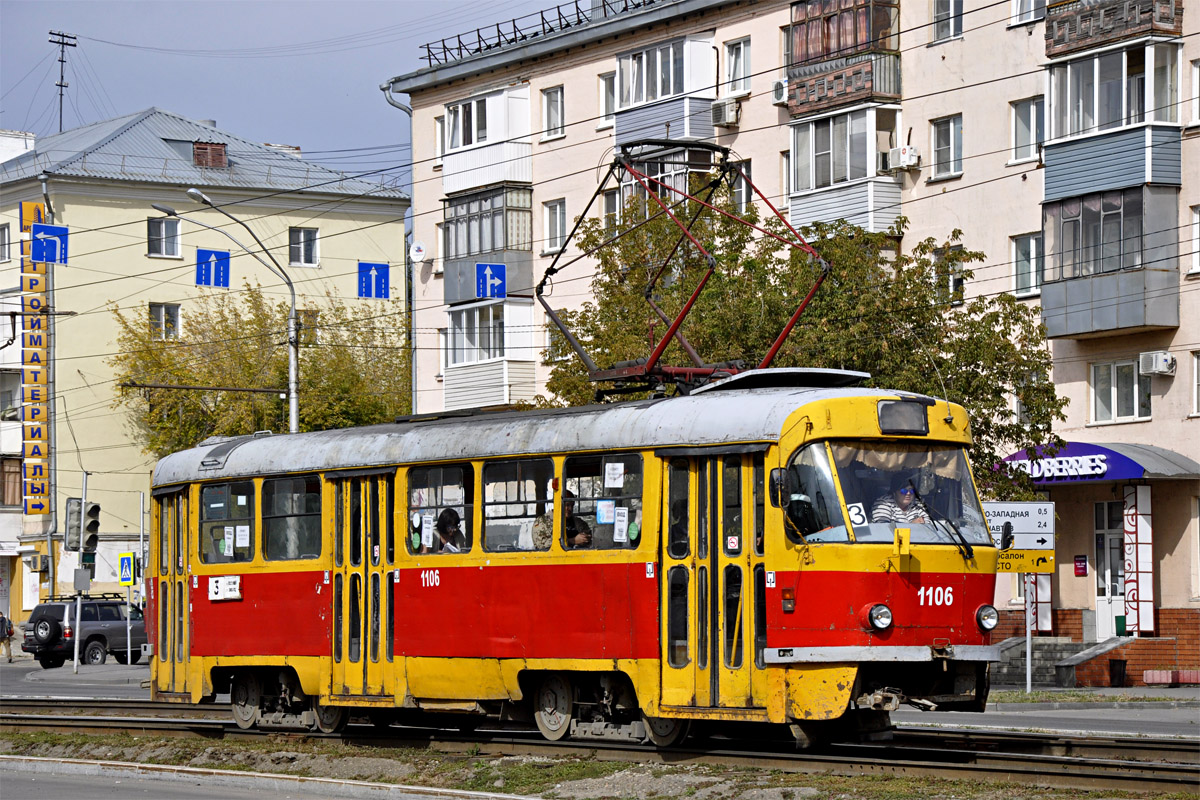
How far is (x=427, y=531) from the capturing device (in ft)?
55.6

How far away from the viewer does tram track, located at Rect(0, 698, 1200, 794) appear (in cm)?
1294

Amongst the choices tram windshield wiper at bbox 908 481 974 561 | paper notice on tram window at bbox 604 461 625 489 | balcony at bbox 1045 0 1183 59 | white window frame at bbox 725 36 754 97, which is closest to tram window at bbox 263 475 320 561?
paper notice on tram window at bbox 604 461 625 489

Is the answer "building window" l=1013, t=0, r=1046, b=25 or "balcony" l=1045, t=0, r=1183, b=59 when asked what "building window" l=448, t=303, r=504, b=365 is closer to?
"building window" l=1013, t=0, r=1046, b=25

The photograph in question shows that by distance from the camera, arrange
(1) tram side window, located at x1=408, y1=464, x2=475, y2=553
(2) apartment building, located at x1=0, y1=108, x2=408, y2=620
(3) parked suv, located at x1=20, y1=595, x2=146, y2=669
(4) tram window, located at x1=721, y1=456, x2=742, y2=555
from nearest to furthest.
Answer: (4) tram window, located at x1=721, y1=456, x2=742, y2=555, (1) tram side window, located at x1=408, y1=464, x2=475, y2=553, (3) parked suv, located at x1=20, y1=595, x2=146, y2=669, (2) apartment building, located at x1=0, y1=108, x2=408, y2=620

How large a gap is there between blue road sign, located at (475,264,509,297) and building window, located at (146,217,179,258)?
21.6m

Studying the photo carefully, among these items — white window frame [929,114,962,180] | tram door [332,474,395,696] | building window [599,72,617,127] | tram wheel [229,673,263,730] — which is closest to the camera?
tram door [332,474,395,696]

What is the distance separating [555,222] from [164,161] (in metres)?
24.5

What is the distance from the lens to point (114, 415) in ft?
215

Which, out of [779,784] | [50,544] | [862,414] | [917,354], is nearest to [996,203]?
[917,354]

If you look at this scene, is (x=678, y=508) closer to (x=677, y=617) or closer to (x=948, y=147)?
(x=677, y=617)

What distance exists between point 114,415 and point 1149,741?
54.9 metres

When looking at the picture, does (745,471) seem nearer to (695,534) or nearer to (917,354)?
(695,534)

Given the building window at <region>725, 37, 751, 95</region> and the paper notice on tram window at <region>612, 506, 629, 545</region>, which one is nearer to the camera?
the paper notice on tram window at <region>612, 506, 629, 545</region>

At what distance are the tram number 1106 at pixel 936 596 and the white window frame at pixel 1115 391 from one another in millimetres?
21177
